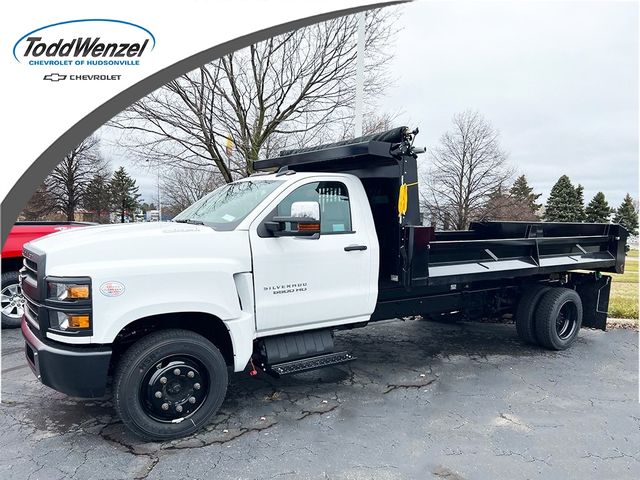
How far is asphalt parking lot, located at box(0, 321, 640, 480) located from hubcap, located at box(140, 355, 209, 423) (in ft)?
0.80

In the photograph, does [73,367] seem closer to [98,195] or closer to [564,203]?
[98,195]

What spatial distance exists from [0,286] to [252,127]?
9.62 metres

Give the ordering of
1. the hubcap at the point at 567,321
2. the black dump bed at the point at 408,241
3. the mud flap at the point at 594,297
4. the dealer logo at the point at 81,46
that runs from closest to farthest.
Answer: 1. the black dump bed at the point at 408,241
2. the hubcap at the point at 567,321
3. the mud flap at the point at 594,297
4. the dealer logo at the point at 81,46

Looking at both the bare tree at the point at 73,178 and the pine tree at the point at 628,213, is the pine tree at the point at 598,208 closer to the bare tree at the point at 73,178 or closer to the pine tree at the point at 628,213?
the pine tree at the point at 628,213

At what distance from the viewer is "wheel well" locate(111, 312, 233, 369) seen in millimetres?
3584

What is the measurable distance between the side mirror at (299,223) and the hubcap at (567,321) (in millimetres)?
4279

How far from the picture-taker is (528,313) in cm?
607

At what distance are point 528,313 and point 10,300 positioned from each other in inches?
300

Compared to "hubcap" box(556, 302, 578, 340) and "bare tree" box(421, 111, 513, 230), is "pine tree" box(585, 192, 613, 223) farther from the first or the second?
"hubcap" box(556, 302, 578, 340)

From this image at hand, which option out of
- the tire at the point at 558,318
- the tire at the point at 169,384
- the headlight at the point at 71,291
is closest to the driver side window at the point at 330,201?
the tire at the point at 169,384

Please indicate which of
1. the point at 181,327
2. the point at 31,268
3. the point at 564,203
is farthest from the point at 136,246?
the point at 564,203

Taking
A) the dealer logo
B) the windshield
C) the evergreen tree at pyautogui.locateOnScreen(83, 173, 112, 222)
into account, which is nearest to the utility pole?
the dealer logo

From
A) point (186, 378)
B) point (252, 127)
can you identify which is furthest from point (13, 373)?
point (252, 127)

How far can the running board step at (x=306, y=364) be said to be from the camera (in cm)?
400
